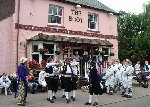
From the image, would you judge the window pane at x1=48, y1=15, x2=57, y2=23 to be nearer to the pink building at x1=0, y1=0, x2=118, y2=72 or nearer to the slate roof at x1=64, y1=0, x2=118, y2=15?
the pink building at x1=0, y1=0, x2=118, y2=72

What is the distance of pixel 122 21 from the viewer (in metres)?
46.4

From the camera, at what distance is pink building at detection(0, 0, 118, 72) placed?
21.5 metres

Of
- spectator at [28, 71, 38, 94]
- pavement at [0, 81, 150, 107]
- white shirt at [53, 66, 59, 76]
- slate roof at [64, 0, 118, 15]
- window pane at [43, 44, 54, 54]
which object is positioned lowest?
pavement at [0, 81, 150, 107]

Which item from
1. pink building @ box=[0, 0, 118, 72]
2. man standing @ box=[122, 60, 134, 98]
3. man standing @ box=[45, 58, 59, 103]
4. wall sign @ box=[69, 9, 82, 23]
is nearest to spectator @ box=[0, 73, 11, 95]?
pink building @ box=[0, 0, 118, 72]

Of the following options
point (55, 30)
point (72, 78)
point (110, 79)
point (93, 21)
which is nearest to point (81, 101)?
point (72, 78)

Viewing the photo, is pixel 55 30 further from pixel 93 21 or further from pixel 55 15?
pixel 93 21

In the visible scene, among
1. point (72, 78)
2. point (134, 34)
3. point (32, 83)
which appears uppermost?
point (134, 34)

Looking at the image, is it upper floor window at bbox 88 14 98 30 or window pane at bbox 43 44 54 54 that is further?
upper floor window at bbox 88 14 98 30

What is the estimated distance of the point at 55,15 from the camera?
24.0 meters

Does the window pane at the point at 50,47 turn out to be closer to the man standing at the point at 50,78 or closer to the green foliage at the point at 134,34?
the man standing at the point at 50,78

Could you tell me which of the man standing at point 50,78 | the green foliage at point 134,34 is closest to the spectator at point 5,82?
the man standing at point 50,78

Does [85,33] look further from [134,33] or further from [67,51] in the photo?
[134,33]

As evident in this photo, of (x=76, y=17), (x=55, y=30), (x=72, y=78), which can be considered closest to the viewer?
(x=72, y=78)

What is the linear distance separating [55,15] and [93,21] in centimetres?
415
